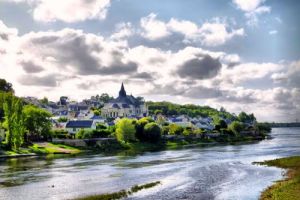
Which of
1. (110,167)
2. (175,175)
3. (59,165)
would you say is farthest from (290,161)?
(59,165)

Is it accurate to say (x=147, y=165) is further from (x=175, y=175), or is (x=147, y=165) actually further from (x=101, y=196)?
(x=101, y=196)

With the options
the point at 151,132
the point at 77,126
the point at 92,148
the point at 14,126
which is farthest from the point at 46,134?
the point at 151,132

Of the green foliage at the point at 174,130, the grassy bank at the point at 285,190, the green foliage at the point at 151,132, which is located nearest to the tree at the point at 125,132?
the green foliage at the point at 151,132

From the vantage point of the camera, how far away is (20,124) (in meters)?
107

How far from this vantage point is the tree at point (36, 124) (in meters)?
126

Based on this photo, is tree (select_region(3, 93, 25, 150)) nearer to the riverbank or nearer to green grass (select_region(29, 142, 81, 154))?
the riverbank

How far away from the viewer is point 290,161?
76.6 metres

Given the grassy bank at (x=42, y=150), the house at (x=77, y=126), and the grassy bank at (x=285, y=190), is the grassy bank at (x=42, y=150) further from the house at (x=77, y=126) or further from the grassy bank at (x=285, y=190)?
the grassy bank at (x=285, y=190)

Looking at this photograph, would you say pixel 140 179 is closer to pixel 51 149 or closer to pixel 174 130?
pixel 51 149

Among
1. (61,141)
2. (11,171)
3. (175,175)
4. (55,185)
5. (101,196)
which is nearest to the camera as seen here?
(101,196)

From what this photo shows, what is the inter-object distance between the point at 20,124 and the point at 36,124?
20704 millimetres

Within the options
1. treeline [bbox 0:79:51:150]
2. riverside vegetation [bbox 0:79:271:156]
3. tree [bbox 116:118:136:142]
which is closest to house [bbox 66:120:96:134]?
riverside vegetation [bbox 0:79:271:156]

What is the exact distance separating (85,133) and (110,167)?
5829 centimetres

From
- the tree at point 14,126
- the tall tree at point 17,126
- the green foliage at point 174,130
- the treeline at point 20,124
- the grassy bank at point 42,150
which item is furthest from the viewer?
the green foliage at point 174,130
